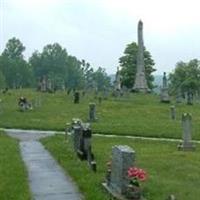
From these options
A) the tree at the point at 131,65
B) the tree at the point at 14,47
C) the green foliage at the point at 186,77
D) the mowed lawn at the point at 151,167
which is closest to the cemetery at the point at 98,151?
the mowed lawn at the point at 151,167

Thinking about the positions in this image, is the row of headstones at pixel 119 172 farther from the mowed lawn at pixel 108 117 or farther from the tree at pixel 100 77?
the tree at pixel 100 77

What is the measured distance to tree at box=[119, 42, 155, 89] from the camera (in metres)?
85.3

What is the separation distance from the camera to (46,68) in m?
163

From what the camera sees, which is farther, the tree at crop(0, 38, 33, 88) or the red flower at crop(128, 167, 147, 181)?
the tree at crop(0, 38, 33, 88)

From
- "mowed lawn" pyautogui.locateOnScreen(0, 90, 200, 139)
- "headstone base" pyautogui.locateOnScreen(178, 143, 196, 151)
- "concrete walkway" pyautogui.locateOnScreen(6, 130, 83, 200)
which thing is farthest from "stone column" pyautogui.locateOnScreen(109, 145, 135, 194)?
"mowed lawn" pyautogui.locateOnScreen(0, 90, 200, 139)

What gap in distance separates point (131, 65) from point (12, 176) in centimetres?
7164

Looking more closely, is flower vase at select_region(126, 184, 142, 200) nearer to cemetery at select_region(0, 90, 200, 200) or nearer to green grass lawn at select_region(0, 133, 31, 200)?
cemetery at select_region(0, 90, 200, 200)

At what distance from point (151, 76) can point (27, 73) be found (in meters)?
54.1

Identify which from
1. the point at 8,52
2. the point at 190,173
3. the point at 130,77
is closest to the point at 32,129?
the point at 190,173

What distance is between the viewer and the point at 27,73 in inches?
5571

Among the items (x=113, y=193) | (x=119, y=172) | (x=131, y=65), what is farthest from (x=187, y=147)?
(x=131, y=65)

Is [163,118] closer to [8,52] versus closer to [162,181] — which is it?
[162,181]

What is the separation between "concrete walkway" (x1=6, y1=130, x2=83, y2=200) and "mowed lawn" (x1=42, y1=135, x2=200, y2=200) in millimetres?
256

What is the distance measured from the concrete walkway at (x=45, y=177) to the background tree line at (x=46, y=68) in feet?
376
